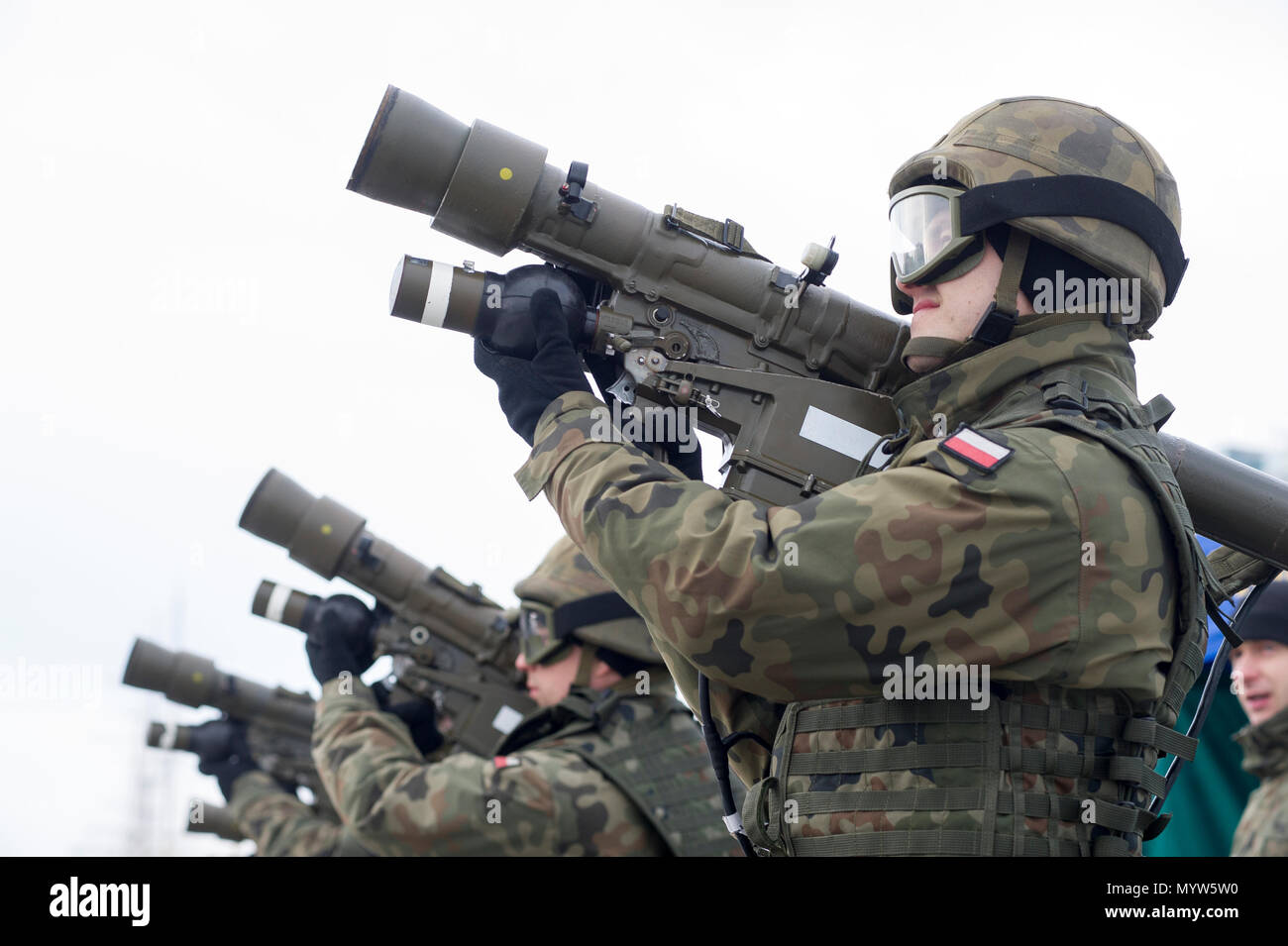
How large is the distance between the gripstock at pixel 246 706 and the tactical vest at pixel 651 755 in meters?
5.55

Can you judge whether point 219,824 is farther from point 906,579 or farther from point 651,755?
point 906,579

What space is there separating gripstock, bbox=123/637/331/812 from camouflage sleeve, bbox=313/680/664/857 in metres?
5.45

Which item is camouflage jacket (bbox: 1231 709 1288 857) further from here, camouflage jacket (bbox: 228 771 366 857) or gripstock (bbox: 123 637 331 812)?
gripstock (bbox: 123 637 331 812)

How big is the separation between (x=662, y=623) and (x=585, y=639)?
3.20 metres

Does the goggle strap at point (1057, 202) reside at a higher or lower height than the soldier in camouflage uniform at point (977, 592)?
higher

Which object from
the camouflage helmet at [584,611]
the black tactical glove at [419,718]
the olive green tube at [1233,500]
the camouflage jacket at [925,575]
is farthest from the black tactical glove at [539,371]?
the black tactical glove at [419,718]

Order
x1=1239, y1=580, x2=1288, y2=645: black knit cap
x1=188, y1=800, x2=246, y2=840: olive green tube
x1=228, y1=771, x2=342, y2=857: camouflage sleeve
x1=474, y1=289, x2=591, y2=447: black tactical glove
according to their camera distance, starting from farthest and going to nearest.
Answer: x1=188, y1=800, x2=246, y2=840: olive green tube, x1=228, y1=771, x2=342, y2=857: camouflage sleeve, x1=1239, y1=580, x2=1288, y2=645: black knit cap, x1=474, y1=289, x2=591, y2=447: black tactical glove

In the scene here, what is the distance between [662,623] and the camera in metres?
2.27

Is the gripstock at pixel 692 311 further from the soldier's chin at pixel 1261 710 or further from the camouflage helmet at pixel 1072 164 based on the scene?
the soldier's chin at pixel 1261 710

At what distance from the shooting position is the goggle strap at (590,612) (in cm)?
538

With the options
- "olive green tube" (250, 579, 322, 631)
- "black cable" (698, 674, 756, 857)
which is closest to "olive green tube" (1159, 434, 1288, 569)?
"black cable" (698, 674, 756, 857)

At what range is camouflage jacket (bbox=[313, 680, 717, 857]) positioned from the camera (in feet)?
15.1

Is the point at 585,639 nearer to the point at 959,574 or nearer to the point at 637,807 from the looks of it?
the point at 637,807
